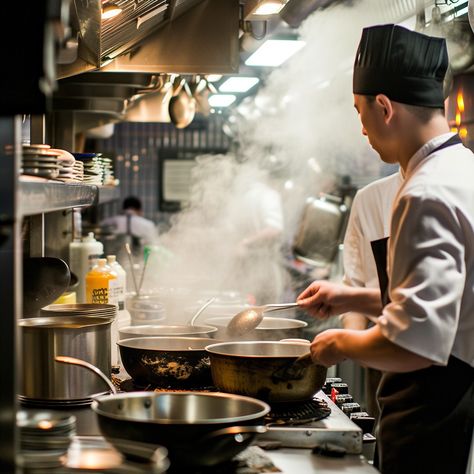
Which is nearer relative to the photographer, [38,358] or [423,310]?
[423,310]

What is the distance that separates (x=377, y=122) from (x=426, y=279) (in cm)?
49

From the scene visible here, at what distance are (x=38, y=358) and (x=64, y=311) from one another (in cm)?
54

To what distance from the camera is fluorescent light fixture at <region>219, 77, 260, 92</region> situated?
544cm

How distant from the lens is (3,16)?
1254mm

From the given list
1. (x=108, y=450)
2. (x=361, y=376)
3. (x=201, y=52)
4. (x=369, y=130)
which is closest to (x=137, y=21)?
(x=201, y=52)

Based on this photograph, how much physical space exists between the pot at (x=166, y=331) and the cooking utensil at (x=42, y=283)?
0.91 feet

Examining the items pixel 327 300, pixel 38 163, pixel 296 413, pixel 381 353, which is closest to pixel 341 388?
pixel 327 300

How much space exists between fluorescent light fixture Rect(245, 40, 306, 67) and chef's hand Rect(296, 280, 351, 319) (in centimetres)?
182

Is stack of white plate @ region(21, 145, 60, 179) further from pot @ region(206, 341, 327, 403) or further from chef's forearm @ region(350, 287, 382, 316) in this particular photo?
chef's forearm @ region(350, 287, 382, 316)

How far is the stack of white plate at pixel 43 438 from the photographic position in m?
1.53

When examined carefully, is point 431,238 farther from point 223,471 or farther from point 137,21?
point 137,21

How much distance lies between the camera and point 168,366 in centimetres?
253

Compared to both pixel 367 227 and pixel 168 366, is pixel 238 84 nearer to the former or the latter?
pixel 367 227

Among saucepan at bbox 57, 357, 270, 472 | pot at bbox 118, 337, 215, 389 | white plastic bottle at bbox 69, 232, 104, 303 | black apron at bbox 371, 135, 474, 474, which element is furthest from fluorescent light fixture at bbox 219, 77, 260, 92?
saucepan at bbox 57, 357, 270, 472
